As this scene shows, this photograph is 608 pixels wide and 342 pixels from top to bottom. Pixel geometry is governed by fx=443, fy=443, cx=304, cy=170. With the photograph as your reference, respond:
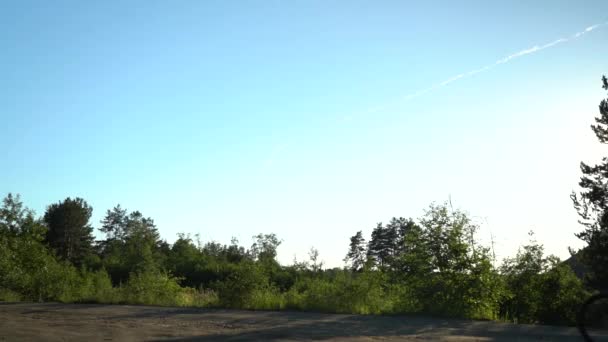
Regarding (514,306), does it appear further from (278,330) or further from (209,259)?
(209,259)

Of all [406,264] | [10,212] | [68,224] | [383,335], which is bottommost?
[383,335]

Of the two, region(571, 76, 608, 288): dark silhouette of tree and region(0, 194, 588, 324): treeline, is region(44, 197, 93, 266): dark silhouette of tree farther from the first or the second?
region(571, 76, 608, 288): dark silhouette of tree

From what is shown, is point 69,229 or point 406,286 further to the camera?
point 69,229

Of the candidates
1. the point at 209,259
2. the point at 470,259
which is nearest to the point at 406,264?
the point at 470,259

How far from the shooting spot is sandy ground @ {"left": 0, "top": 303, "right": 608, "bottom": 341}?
9.05 metres

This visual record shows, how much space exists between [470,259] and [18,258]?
75.6 feet

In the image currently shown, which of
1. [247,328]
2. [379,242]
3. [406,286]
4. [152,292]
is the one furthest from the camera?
[379,242]

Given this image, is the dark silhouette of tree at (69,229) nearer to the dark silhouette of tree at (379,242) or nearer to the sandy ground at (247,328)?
the dark silhouette of tree at (379,242)

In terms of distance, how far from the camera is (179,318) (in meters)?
12.5

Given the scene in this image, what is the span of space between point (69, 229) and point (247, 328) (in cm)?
7429

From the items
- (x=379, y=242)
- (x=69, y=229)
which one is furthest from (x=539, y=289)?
(x=69, y=229)

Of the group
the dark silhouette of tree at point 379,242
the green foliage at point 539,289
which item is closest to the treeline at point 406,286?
the green foliage at point 539,289

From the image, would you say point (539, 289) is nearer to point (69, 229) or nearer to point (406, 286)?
point (406, 286)

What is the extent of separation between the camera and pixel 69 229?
7412cm
